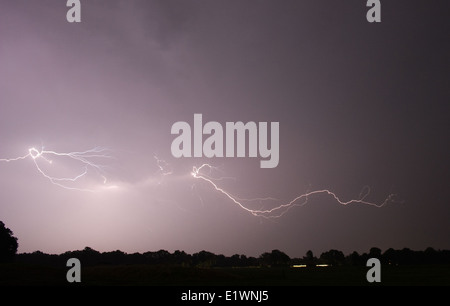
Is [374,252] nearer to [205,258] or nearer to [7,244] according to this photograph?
[205,258]

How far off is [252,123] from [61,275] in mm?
18355

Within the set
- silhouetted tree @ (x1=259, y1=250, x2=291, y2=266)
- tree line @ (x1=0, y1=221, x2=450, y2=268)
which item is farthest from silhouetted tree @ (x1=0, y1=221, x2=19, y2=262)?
silhouetted tree @ (x1=259, y1=250, x2=291, y2=266)

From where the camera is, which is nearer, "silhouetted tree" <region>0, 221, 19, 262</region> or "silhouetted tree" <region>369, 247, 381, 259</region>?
"silhouetted tree" <region>0, 221, 19, 262</region>

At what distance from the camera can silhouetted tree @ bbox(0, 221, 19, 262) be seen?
167 feet

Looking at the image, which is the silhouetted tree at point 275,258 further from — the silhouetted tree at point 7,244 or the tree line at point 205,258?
the silhouetted tree at point 7,244

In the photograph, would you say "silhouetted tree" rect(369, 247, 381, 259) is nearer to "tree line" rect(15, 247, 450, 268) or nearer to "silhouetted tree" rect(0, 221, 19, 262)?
"tree line" rect(15, 247, 450, 268)

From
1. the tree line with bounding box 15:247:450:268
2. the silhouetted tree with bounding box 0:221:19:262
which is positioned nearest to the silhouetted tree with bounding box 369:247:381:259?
the tree line with bounding box 15:247:450:268

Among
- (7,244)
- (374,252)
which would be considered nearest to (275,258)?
(374,252)

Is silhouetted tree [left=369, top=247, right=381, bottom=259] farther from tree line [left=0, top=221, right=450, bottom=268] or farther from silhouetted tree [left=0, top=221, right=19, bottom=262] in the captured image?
silhouetted tree [left=0, top=221, right=19, bottom=262]

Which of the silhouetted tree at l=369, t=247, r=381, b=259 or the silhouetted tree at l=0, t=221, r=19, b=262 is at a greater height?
the silhouetted tree at l=0, t=221, r=19, b=262

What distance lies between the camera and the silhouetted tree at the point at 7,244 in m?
50.8

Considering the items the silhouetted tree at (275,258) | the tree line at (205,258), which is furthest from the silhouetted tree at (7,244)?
the silhouetted tree at (275,258)

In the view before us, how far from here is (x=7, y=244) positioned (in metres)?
51.6
